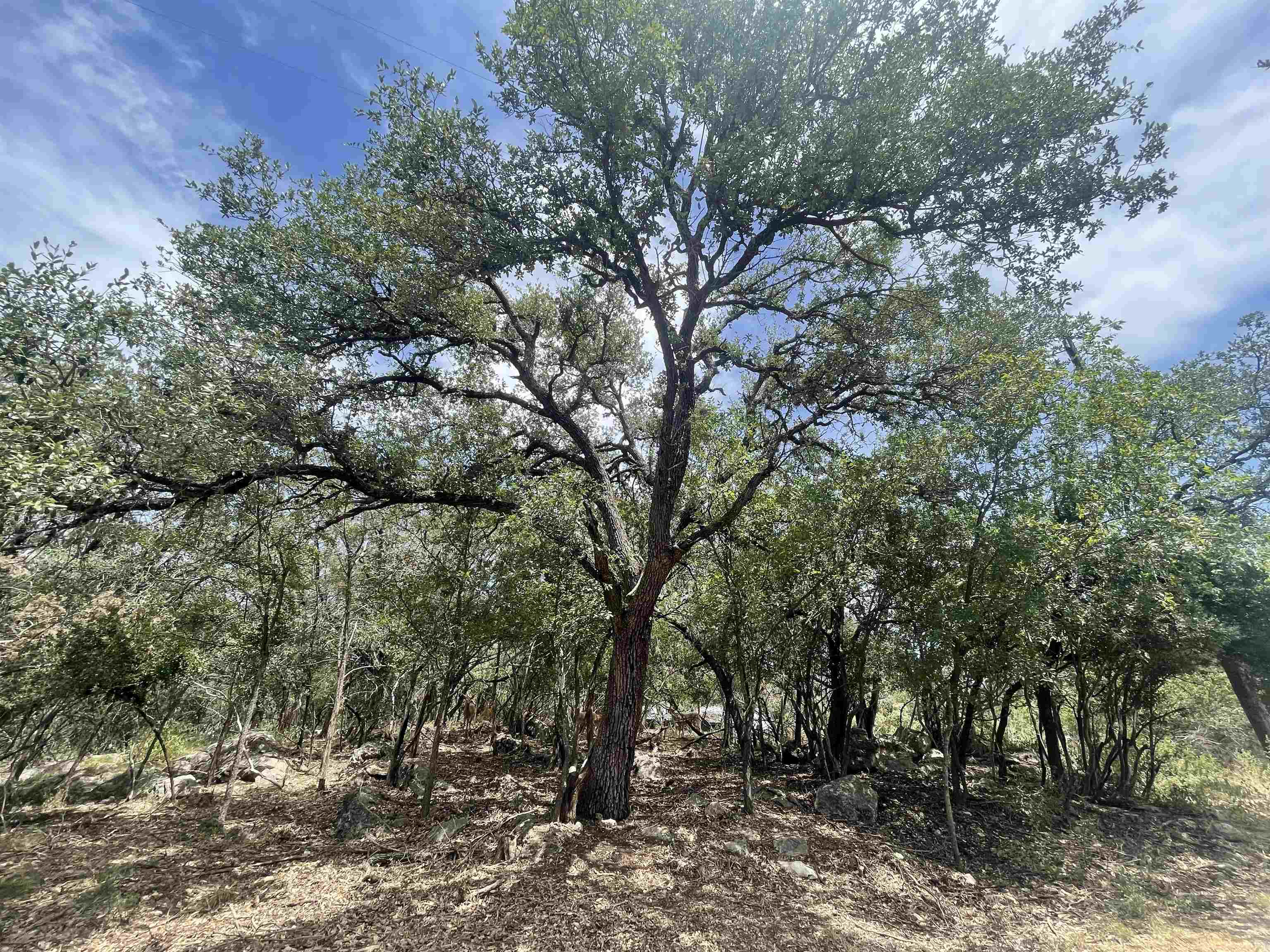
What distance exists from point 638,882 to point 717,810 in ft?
11.5

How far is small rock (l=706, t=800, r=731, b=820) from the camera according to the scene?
8.96 m

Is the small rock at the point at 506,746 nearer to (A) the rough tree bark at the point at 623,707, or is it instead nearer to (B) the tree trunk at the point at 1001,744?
(A) the rough tree bark at the point at 623,707

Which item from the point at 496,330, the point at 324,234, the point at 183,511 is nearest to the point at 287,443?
the point at 183,511

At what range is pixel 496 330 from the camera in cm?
1052

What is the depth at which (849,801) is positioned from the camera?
973 centimetres

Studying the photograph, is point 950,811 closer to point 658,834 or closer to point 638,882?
point 658,834

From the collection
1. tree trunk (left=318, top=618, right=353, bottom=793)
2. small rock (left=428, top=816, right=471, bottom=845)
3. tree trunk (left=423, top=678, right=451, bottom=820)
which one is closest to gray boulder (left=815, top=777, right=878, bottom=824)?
small rock (left=428, top=816, right=471, bottom=845)

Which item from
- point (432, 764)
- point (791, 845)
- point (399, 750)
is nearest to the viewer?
point (791, 845)

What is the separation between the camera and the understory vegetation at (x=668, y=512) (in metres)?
6.03

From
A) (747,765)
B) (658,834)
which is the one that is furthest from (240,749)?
(747,765)

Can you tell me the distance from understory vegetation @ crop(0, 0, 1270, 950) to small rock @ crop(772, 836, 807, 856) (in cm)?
8

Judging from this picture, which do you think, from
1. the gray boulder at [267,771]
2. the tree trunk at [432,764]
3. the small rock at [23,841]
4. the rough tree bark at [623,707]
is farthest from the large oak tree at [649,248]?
the gray boulder at [267,771]

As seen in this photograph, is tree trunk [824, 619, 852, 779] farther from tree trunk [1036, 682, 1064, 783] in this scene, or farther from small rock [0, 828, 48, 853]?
small rock [0, 828, 48, 853]

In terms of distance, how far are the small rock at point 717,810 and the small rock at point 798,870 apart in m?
1.83
